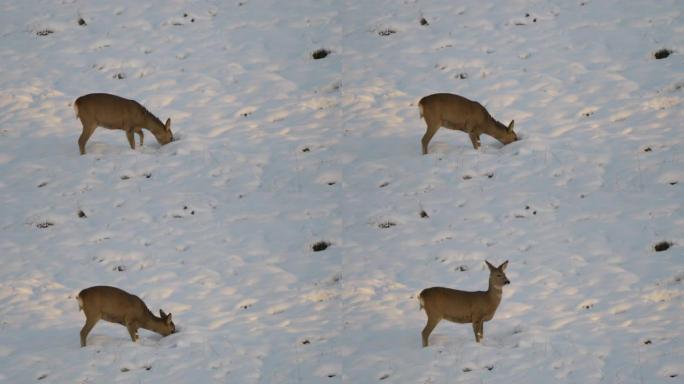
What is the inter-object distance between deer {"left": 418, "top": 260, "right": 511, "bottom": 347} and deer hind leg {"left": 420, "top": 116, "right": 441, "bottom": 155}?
14.0ft

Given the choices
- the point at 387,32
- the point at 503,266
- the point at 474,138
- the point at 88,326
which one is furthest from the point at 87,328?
the point at 387,32

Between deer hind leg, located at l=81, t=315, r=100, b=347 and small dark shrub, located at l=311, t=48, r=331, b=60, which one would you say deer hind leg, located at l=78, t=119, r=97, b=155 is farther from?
deer hind leg, located at l=81, t=315, r=100, b=347

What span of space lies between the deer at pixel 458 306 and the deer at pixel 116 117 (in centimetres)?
630

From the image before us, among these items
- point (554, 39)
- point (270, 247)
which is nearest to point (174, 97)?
point (270, 247)

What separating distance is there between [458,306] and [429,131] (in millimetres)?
4612

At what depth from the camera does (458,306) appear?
15844mm

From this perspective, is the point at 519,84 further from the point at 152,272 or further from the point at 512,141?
the point at 152,272

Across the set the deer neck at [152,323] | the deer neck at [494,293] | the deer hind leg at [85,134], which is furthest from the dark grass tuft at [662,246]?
the deer hind leg at [85,134]

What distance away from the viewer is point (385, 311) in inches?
658

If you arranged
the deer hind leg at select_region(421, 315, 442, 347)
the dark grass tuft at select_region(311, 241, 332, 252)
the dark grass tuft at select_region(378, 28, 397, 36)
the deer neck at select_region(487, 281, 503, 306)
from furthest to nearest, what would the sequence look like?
the dark grass tuft at select_region(378, 28, 397, 36) → the dark grass tuft at select_region(311, 241, 332, 252) → the deer neck at select_region(487, 281, 503, 306) → the deer hind leg at select_region(421, 315, 442, 347)

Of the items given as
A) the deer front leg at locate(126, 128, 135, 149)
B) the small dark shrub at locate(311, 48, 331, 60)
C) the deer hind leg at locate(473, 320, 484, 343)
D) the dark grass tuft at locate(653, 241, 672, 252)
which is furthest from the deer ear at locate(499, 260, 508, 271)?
the small dark shrub at locate(311, 48, 331, 60)

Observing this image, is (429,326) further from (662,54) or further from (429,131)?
(662,54)

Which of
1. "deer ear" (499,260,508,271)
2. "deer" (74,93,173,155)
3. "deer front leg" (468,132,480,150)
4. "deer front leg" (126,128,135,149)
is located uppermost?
"deer" (74,93,173,155)

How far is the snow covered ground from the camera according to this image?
51.3 ft
